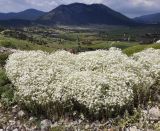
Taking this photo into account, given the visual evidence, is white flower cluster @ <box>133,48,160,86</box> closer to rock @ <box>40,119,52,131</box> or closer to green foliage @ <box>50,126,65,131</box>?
green foliage @ <box>50,126,65,131</box>

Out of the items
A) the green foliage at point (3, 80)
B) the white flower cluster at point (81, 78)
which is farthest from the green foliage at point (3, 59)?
the white flower cluster at point (81, 78)

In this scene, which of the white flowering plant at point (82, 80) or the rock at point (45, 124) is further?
the rock at point (45, 124)

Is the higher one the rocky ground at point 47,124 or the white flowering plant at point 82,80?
the white flowering plant at point 82,80

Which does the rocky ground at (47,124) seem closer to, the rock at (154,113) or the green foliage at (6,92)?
the rock at (154,113)

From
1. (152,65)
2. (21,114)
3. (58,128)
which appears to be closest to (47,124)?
(58,128)

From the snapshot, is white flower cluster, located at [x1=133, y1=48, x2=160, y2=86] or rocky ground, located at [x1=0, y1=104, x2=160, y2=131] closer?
rocky ground, located at [x1=0, y1=104, x2=160, y2=131]

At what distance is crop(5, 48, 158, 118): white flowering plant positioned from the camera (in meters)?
13.7

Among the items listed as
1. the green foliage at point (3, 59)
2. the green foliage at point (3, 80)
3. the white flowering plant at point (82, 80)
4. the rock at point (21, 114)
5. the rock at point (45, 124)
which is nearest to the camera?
the white flowering plant at point (82, 80)

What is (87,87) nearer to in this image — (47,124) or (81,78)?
(81,78)

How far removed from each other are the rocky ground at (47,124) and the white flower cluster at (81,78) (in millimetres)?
787

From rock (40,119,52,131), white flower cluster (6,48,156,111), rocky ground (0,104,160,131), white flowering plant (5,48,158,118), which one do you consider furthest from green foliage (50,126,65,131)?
white flower cluster (6,48,156,111)

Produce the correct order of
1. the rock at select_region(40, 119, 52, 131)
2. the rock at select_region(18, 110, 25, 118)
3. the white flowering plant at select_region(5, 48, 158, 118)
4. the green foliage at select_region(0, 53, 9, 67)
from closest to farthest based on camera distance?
1. the white flowering plant at select_region(5, 48, 158, 118)
2. the rock at select_region(40, 119, 52, 131)
3. the rock at select_region(18, 110, 25, 118)
4. the green foliage at select_region(0, 53, 9, 67)

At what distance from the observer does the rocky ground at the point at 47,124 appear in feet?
45.1

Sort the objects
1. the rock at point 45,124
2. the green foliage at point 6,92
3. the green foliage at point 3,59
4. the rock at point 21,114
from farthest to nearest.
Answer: the green foliage at point 3,59 < the green foliage at point 6,92 < the rock at point 21,114 < the rock at point 45,124
